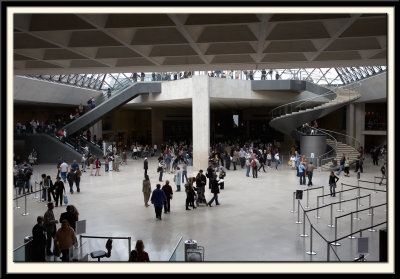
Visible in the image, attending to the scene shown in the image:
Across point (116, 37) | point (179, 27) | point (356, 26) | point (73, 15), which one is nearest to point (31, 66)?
point (116, 37)

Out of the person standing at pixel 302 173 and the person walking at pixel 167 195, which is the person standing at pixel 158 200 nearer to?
the person walking at pixel 167 195

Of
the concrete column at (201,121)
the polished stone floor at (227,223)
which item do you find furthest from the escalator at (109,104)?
the polished stone floor at (227,223)

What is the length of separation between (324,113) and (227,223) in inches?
860

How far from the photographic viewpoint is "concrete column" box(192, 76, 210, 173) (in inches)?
1035

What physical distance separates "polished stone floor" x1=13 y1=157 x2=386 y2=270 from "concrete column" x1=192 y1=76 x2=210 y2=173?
705cm

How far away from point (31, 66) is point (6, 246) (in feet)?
32.0

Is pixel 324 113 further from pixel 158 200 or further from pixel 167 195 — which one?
pixel 158 200

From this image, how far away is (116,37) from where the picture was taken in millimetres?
9000

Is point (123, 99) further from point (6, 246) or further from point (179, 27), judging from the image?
point (6, 246)

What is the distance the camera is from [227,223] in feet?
38.8

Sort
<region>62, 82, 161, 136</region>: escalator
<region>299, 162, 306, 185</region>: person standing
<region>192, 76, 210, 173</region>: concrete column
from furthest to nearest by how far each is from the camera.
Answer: <region>62, 82, 161, 136</region>: escalator, <region>192, 76, 210, 173</region>: concrete column, <region>299, 162, 306, 185</region>: person standing

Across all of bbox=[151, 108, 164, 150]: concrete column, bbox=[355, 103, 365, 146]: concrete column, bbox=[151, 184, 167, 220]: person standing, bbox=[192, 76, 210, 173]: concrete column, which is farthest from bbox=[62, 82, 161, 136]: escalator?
bbox=[355, 103, 365, 146]: concrete column

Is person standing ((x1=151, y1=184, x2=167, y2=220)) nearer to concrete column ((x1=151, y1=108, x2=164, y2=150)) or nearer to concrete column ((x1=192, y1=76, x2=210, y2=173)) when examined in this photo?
concrete column ((x1=192, y1=76, x2=210, y2=173))

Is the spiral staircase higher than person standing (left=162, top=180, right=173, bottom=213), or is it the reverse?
the spiral staircase
